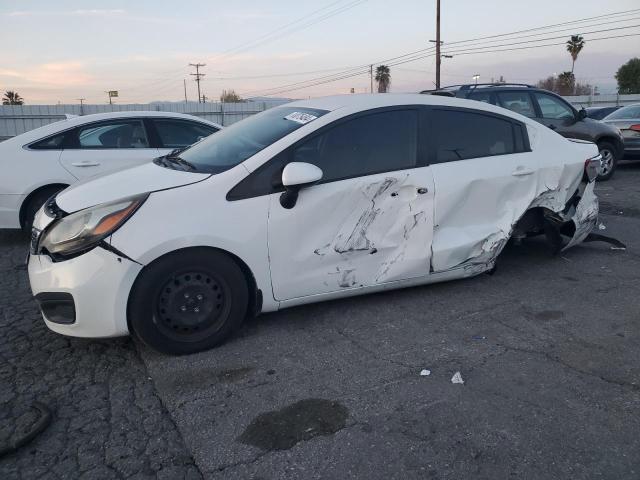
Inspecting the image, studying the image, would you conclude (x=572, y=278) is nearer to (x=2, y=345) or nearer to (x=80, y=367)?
(x=80, y=367)

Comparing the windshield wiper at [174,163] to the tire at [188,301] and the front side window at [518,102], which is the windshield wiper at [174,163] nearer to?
the tire at [188,301]

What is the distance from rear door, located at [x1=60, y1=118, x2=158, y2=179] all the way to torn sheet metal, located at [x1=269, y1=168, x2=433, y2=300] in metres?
3.51

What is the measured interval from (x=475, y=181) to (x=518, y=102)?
5.78 m

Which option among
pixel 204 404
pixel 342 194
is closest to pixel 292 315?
pixel 342 194

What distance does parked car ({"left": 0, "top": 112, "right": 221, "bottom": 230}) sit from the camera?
6121 mm

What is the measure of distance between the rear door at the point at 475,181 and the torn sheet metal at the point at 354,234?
17cm

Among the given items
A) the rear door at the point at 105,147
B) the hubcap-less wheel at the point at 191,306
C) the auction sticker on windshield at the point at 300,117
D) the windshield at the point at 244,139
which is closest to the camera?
the hubcap-less wheel at the point at 191,306

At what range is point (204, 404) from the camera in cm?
302

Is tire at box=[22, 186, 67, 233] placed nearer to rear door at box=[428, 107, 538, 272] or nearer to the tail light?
rear door at box=[428, 107, 538, 272]

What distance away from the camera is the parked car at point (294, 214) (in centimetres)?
337

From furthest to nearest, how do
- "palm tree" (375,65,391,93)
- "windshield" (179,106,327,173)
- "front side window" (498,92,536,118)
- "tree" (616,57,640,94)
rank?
"palm tree" (375,65,391,93) < "tree" (616,57,640,94) < "front side window" (498,92,536,118) < "windshield" (179,106,327,173)

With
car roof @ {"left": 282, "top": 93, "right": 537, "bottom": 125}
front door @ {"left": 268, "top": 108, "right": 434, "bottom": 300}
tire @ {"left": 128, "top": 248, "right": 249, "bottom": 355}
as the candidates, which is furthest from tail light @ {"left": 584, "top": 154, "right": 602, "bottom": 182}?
tire @ {"left": 128, "top": 248, "right": 249, "bottom": 355}

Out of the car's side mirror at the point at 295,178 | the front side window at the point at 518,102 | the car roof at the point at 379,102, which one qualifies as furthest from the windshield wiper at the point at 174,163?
the front side window at the point at 518,102

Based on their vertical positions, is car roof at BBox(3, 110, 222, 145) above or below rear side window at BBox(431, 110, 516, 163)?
above
